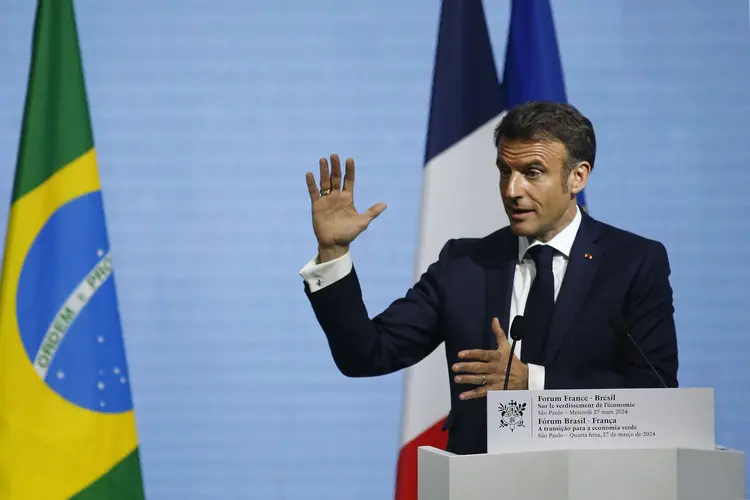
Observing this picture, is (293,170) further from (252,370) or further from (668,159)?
(668,159)

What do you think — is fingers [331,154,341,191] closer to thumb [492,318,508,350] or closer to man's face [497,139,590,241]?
man's face [497,139,590,241]

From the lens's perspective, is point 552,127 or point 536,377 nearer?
point 536,377

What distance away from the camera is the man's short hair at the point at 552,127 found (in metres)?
2.01

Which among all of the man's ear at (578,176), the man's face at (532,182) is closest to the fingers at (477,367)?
the man's face at (532,182)

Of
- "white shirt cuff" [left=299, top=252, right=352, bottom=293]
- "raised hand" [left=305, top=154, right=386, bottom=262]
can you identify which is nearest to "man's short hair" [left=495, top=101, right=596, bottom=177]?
"raised hand" [left=305, top=154, right=386, bottom=262]

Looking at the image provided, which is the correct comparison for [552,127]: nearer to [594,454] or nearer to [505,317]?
[505,317]

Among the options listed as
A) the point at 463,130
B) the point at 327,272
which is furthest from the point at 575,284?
the point at 463,130

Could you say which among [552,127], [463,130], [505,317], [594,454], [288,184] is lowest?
[594,454]

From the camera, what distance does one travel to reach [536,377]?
1710 mm

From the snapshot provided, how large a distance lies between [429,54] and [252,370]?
1.41 meters

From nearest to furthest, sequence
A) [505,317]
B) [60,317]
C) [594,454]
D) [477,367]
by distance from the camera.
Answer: [594,454] → [477,367] → [505,317] → [60,317]

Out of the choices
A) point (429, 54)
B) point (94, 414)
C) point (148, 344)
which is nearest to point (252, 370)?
point (148, 344)

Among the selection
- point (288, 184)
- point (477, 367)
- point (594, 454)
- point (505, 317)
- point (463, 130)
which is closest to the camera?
point (594, 454)

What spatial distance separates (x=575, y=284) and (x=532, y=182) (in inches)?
9.5
